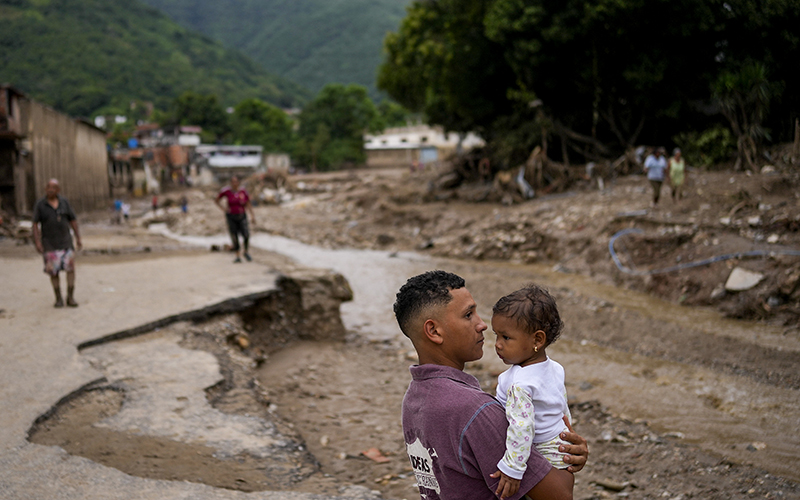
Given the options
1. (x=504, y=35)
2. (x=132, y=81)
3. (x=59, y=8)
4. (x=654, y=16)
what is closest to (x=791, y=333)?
(x=654, y=16)

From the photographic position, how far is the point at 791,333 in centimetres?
850

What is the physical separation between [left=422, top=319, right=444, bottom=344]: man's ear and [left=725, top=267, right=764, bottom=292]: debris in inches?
381

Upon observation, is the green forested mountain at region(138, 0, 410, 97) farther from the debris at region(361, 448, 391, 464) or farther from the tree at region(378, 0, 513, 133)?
the debris at region(361, 448, 391, 464)

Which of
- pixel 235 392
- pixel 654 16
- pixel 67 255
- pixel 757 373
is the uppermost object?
pixel 654 16

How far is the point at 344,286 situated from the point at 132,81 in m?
86.0

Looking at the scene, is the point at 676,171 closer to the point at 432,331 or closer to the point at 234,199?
the point at 234,199

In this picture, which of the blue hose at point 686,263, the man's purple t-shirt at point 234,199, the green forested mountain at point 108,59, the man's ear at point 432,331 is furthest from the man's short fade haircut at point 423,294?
the green forested mountain at point 108,59

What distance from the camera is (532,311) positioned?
1.90m

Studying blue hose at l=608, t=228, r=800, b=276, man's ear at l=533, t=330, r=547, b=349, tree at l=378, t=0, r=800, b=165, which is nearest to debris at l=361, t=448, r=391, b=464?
man's ear at l=533, t=330, r=547, b=349

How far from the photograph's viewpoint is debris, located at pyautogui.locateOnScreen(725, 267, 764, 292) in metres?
9.70

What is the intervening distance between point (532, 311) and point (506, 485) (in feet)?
1.77

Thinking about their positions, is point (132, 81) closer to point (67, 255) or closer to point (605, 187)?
point (605, 187)

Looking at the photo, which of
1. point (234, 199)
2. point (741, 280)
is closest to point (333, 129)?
point (234, 199)

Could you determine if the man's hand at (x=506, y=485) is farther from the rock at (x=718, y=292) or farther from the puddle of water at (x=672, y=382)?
the rock at (x=718, y=292)
